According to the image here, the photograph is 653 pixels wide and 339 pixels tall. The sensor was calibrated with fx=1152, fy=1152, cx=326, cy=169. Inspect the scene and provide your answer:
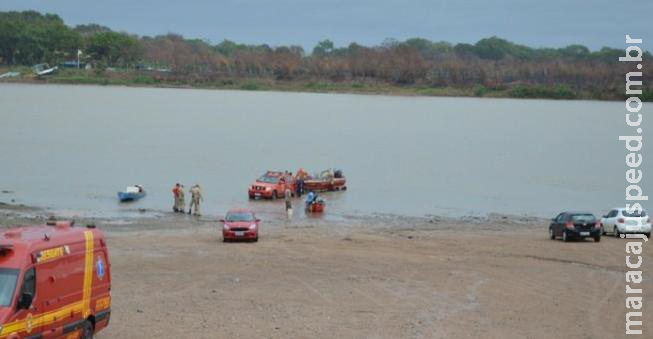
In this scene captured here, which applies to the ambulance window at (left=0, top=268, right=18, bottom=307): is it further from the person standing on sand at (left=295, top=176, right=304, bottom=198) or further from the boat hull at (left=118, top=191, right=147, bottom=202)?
the person standing on sand at (left=295, top=176, right=304, bottom=198)

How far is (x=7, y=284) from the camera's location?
15.9m

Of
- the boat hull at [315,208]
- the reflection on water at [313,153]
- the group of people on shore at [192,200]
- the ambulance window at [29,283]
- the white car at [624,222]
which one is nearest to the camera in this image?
the ambulance window at [29,283]

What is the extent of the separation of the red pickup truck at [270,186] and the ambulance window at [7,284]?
40.2 meters

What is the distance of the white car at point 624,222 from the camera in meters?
41.0

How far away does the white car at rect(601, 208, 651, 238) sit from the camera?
4097 cm

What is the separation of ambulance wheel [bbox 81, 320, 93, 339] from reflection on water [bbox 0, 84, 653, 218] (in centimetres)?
3054

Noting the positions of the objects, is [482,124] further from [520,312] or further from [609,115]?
[520,312]

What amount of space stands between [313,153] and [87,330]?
79.4 metres

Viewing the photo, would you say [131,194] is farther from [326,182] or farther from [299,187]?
[326,182]

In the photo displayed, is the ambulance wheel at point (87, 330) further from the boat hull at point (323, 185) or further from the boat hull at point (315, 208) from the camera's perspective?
the boat hull at point (323, 185)

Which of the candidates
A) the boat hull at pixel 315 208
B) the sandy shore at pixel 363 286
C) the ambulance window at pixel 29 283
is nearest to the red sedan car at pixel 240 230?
the sandy shore at pixel 363 286

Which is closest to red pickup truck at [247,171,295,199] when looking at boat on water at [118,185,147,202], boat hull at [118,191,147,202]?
boat on water at [118,185,147,202]

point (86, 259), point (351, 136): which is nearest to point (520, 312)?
point (86, 259)

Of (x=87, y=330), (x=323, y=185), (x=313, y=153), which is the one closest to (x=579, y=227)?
(x=87, y=330)
